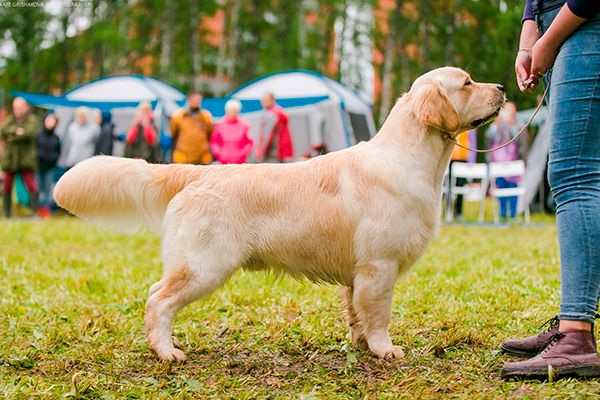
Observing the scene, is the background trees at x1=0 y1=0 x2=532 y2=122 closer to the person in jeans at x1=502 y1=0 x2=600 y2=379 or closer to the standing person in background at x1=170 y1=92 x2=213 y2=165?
the standing person in background at x1=170 y1=92 x2=213 y2=165

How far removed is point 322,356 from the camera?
11.8ft

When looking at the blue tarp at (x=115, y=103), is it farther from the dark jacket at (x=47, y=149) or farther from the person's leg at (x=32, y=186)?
the person's leg at (x=32, y=186)

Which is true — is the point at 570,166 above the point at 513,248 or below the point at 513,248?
above

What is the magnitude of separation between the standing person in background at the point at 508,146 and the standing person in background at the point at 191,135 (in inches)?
211

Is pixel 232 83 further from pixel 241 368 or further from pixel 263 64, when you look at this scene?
pixel 241 368

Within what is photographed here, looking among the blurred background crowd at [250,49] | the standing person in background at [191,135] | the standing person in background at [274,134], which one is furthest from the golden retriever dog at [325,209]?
the blurred background crowd at [250,49]

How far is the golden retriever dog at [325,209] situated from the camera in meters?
3.46

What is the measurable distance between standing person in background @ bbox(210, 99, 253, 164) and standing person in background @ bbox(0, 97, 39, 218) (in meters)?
3.86

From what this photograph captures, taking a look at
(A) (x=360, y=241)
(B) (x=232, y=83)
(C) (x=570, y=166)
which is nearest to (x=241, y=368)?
(A) (x=360, y=241)

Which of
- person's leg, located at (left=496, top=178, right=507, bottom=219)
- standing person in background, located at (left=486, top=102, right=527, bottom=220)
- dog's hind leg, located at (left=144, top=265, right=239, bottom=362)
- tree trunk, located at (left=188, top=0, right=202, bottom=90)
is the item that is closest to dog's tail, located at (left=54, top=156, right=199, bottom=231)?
dog's hind leg, located at (left=144, top=265, right=239, bottom=362)

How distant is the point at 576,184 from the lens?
3.02 metres

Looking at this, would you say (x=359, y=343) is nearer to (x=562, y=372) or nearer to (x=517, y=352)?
(x=517, y=352)

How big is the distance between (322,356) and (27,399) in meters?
1.44

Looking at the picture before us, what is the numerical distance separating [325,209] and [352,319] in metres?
0.67
